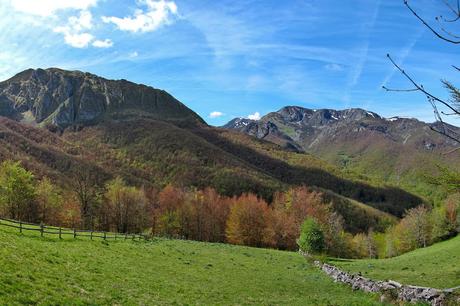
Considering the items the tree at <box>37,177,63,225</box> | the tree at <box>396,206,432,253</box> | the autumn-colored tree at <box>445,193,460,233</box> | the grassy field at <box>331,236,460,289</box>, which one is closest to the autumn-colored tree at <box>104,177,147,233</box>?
the tree at <box>37,177,63,225</box>

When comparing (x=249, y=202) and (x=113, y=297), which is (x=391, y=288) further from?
(x=249, y=202)

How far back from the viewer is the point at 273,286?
106 feet

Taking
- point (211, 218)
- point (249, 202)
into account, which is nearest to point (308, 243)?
point (249, 202)

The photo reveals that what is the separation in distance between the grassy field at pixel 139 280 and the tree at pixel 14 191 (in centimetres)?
4540

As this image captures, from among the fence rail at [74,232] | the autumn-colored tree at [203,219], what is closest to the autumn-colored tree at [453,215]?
the autumn-colored tree at [203,219]

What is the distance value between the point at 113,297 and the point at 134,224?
86.2 metres

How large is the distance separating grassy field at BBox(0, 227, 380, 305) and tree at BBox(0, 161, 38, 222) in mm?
45403

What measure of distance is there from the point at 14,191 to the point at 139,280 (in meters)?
61.7

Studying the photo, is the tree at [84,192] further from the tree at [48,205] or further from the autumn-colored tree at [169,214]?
the autumn-colored tree at [169,214]

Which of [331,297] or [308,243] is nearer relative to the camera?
[331,297]

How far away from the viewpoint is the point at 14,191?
76.5 m

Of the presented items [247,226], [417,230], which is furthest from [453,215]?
[247,226]

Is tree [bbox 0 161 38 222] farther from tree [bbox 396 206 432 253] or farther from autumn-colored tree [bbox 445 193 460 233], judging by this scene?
autumn-colored tree [bbox 445 193 460 233]

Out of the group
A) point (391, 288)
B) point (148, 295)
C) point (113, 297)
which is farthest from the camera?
point (391, 288)
